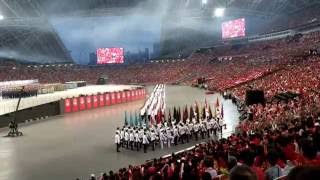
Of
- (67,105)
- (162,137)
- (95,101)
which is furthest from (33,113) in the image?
(162,137)

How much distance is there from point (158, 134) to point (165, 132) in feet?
1.32

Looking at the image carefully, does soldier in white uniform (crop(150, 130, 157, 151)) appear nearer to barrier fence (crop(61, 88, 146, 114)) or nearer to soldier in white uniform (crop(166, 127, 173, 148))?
soldier in white uniform (crop(166, 127, 173, 148))

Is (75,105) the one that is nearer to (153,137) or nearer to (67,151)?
(67,151)

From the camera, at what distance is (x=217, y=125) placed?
2347 centimetres

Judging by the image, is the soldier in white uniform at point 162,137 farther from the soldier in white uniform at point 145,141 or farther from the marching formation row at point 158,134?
the soldier in white uniform at point 145,141

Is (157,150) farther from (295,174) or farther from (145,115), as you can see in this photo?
(295,174)

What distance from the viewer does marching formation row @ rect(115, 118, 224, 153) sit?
2052cm

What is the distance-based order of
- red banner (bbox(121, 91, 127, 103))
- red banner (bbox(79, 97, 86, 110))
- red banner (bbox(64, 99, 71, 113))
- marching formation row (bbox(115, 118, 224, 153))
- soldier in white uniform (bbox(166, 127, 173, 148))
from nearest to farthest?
marching formation row (bbox(115, 118, 224, 153)), soldier in white uniform (bbox(166, 127, 173, 148)), red banner (bbox(64, 99, 71, 113)), red banner (bbox(79, 97, 86, 110)), red banner (bbox(121, 91, 127, 103))

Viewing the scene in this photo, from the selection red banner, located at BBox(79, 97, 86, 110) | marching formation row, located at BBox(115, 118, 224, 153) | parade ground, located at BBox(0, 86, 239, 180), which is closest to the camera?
parade ground, located at BBox(0, 86, 239, 180)

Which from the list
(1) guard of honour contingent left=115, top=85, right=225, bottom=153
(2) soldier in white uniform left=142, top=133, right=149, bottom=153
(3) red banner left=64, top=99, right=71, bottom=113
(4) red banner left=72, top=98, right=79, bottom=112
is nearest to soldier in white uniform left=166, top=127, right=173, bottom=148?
(1) guard of honour contingent left=115, top=85, right=225, bottom=153

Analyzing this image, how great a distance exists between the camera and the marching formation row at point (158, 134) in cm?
2052

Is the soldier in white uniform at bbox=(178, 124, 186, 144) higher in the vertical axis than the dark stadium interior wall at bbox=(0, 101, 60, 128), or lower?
lower

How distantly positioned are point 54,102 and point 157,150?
62.4 feet

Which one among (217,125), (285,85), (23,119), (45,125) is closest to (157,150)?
(217,125)
